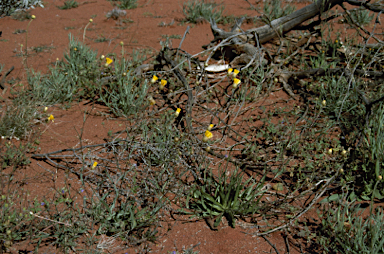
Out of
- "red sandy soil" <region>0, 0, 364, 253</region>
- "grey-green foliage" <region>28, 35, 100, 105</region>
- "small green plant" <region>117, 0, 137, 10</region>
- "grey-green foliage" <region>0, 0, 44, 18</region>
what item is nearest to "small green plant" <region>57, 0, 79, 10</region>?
"red sandy soil" <region>0, 0, 364, 253</region>

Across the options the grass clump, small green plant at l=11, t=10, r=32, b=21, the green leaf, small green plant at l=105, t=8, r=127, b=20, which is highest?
the grass clump

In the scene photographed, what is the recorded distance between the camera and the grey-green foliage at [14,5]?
6.07 m

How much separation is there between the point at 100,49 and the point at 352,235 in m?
3.89

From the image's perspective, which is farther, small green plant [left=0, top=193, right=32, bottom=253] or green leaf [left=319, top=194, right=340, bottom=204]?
green leaf [left=319, top=194, right=340, bottom=204]

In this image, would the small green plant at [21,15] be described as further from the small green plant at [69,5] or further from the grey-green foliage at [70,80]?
the grey-green foliage at [70,80]

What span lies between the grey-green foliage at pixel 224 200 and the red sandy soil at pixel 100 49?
0.10 metres

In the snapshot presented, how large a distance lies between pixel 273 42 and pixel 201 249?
11.9 ft

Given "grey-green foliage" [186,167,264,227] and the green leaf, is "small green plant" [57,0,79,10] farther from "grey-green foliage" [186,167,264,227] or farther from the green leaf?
the green leaf

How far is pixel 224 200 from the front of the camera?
2.24 m

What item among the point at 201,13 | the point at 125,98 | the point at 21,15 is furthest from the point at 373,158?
the point at 21,15

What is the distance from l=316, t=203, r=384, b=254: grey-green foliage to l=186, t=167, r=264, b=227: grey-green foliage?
1.56 feet

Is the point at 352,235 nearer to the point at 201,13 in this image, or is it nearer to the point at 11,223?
the point at 11,223

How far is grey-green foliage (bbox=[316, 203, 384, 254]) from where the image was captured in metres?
1.82

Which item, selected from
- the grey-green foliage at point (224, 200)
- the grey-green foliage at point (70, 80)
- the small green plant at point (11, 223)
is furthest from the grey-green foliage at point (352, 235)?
the grey-green foliage at point (70, 80)
